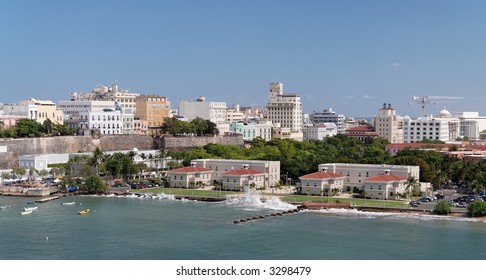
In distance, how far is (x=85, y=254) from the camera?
15.1 meters

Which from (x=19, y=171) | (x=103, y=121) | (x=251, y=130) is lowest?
(x=19, y=171)

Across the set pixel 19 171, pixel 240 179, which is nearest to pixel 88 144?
pixel 19 171

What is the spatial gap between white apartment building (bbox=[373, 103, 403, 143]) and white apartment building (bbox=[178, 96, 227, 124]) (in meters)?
12.3

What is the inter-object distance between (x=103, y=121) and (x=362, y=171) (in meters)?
19.6

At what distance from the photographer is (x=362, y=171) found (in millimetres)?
24688

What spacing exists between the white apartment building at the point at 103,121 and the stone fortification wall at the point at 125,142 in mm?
2533

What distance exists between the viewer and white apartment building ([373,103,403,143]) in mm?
55562

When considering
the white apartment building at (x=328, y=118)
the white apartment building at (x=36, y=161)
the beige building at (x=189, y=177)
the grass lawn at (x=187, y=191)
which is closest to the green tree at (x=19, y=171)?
the white apartment building at (x=36, y=161)

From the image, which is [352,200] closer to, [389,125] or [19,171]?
[19,171]

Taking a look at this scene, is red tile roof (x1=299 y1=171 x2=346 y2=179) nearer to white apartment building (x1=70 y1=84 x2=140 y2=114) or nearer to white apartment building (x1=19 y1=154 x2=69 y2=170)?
white apartment building (x1=19 y1=154 x2=69 y2=170)

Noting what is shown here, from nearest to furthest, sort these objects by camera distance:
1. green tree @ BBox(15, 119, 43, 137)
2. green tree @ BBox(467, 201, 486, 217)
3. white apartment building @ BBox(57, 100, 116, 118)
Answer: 1. green tree @ BBox(467, 201, 486, 217)
2. green tree @ BBox(15, 119, 43, 137)
3. white apartment building @ BBox(57, 100, 116, 118)

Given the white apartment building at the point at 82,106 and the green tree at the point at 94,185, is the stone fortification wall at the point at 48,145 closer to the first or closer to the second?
the green tree at the point at 94,185

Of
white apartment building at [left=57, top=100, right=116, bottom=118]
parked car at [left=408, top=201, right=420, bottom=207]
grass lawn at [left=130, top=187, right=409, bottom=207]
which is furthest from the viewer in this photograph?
white apartment building at [left=57, top=100, right=116, bottom=118]

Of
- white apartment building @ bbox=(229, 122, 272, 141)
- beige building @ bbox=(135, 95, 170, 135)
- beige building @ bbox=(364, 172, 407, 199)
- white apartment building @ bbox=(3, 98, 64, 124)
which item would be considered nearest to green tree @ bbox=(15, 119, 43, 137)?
white apartment building @ bbox=(3, 98, 64, 124)
